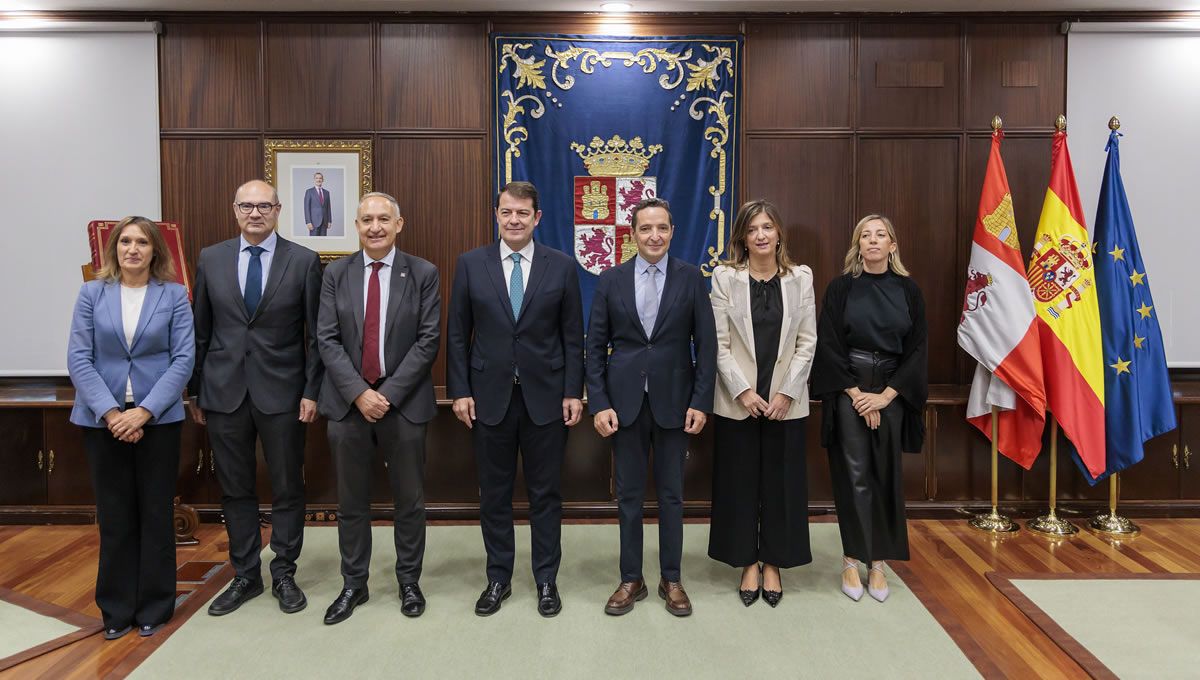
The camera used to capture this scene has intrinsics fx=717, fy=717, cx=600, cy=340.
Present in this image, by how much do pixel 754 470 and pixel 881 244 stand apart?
115cm

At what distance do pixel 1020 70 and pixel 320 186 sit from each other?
448cm

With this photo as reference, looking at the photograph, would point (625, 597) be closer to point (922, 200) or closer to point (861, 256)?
point (861, 256)

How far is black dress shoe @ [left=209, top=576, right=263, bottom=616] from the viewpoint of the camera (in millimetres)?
3023

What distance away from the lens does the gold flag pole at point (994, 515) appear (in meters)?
4.15

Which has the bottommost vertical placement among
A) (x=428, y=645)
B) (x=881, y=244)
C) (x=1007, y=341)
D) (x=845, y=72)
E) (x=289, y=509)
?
(x=428, y=645)

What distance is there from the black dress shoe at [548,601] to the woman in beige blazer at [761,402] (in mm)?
729

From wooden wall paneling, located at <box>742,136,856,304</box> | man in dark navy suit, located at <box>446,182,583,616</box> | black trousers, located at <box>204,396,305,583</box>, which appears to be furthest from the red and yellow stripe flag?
black trousers, located at <box>204,396,305,583</box>

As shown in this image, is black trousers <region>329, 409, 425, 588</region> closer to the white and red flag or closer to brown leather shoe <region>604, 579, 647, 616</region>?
brown leather shoe <region>604, 579, 647, 616</region>

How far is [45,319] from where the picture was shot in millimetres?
4527

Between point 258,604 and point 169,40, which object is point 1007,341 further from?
point 169,40

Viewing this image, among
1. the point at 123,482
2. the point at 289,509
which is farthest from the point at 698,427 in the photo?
the point at 123,482

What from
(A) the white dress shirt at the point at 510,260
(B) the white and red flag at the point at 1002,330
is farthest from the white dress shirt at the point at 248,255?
(B) the white and red flag at the point at 1002,330

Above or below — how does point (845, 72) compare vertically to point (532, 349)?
above

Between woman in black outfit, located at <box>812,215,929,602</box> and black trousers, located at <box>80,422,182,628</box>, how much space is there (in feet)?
9.13
